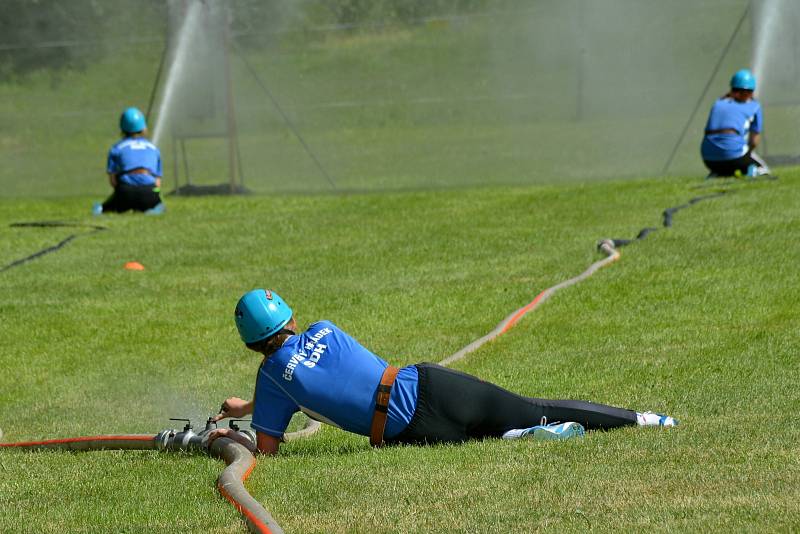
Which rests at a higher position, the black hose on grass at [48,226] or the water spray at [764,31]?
the water spray at [764,31]

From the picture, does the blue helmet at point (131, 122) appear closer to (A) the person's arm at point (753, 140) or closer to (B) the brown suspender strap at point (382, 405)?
(A) the person's arm at point (753, 140)

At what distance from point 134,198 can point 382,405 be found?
1274cm

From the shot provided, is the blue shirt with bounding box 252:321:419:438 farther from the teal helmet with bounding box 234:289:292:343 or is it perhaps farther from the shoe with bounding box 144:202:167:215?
the shoe with bounding box 144:202:167:215

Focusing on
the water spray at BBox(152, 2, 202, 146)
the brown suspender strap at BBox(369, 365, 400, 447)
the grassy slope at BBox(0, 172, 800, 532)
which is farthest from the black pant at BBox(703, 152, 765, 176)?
the brown suspender strap at BBox(369, 365, 400, 447)

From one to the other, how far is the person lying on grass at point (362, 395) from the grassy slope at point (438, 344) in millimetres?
194

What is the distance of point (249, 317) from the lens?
687 cm

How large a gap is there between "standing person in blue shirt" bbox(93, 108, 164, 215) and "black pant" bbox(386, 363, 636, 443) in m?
12.4

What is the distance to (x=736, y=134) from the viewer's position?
1797cm

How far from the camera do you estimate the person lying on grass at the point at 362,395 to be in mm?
6816

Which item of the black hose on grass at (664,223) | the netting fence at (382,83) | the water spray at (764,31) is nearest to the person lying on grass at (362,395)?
the black hose on grass at (664,223)

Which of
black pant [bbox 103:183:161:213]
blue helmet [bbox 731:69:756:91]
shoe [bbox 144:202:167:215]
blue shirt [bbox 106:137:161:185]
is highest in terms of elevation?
blue helmet [bbox 731:69:756:91]

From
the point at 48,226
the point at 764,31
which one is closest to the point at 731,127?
the point at 764,31

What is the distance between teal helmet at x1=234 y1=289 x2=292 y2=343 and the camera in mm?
6859

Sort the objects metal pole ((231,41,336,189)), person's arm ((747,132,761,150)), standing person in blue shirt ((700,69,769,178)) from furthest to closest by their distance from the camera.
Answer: metal pole ((231,41,336,189))
person's arm ((747,132,761,150))
standing person in blue shirt ((700,69,769,178))
